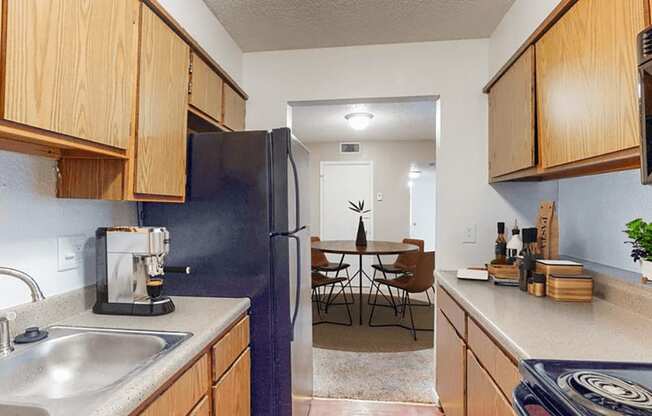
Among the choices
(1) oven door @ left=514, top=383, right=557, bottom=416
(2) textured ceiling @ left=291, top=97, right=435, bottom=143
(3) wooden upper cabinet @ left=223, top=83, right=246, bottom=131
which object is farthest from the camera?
(2) textured ceiling @ left=291, top=97, right=435, bottom=143

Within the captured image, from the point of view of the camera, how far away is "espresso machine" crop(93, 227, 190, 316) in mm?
1397

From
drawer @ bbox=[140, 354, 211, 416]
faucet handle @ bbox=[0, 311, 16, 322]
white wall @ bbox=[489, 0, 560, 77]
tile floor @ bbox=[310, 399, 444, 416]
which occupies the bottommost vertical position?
tile floor @ bbox=[310, 399, 444, 416]

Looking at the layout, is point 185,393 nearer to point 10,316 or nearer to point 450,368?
point 10,316

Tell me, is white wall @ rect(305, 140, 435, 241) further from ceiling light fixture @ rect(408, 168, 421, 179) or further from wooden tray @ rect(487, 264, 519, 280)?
wooden tray @ rect(487, 264, 519, 280)

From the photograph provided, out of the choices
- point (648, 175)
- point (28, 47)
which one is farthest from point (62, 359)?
point (648, 175)

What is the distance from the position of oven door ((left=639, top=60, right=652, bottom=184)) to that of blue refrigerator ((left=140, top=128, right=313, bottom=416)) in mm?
1261

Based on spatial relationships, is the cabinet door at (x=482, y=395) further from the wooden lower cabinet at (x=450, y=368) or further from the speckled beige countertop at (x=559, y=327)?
the speckled beige countertop at (x=559, y=327)

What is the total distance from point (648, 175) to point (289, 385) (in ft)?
5.42

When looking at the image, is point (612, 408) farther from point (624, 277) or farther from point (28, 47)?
point (28, 47)

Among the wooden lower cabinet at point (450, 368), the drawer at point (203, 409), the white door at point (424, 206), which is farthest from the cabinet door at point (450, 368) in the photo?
the white door at point (424, 206)

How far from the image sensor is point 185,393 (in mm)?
1101

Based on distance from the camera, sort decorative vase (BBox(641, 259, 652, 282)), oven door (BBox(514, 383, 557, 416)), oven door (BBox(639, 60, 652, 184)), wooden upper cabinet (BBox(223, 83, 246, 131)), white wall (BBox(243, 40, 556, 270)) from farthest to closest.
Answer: white wall (BBox(243, 40, 556, 270))
wooden upper cabinet (BBox(223, 83, 246, 131))
decorative vase (BBox(641, 259, 652, 282))
oven door (BBox(639, 60, 652, 184))
oven door (BBox(514, 383, 557, 416))

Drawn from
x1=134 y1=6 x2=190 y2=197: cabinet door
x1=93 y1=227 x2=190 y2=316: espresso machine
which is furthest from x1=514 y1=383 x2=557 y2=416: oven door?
x1=134 y1=6 x2=190 y2=197: cabinet door

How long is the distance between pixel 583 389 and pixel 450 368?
1284 mm
